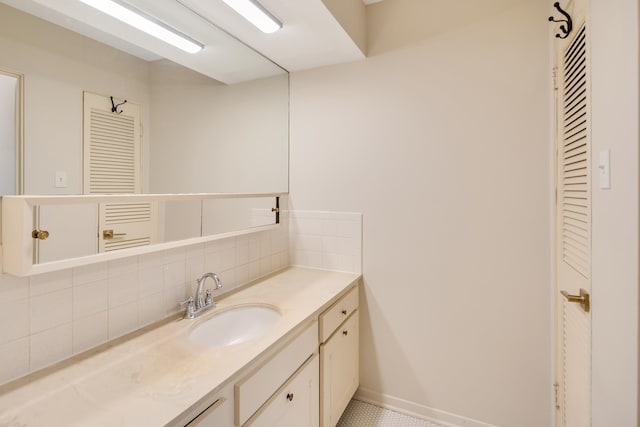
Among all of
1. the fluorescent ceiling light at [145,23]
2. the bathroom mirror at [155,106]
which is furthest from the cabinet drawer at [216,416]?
the fluorescent ceiling light at [145,23]

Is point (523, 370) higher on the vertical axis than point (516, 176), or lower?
lower

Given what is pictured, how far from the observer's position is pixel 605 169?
937mm

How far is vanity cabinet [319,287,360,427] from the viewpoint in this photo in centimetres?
163

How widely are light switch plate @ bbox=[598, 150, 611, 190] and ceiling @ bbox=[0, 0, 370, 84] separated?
52.1 inches

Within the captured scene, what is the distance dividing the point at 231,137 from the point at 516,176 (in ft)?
5.41

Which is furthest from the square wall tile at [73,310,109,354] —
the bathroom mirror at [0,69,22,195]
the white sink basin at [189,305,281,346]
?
the bathroom mirror at [0,69,22,195]

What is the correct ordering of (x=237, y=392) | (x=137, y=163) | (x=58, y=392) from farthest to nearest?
1. (x=137, y=163)
2. (x=237, y=392)
3. (x=58, y=392)

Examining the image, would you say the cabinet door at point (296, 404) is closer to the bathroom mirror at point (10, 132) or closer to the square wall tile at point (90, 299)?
the square wall tile at point (90, 299)

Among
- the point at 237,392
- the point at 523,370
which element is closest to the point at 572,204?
the point at 523,370

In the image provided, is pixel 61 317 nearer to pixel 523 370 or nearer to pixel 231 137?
pixel 231 137

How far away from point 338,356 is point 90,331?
1.22 metres

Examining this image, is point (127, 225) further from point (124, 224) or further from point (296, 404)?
point (296, 404)

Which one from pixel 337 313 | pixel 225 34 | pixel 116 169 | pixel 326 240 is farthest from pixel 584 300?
pixel 225 34

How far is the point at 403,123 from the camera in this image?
1.98 meters
